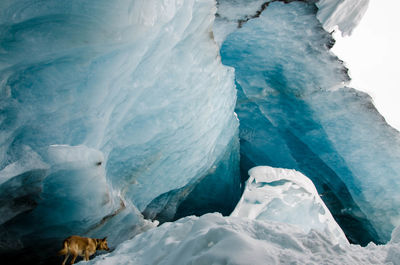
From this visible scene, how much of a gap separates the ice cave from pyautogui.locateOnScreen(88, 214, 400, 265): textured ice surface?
0.6 inches

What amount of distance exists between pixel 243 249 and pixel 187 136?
274cm

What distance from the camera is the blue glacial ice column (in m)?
2.22

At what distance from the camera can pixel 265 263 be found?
1.38 m

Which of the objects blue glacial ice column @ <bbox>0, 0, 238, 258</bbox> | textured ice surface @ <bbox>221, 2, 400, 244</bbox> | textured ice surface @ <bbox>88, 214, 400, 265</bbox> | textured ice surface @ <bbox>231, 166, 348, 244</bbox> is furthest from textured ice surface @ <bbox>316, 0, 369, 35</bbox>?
textured ice surface @ <bbox>88, 214, 400, 265</bbox>

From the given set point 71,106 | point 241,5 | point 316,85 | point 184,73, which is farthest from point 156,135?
point 316,85

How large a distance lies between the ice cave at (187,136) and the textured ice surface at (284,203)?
23mm

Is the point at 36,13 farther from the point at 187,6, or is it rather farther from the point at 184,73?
the point at 184,73

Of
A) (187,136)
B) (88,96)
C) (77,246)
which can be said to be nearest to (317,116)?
(187,136)

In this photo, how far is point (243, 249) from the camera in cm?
150

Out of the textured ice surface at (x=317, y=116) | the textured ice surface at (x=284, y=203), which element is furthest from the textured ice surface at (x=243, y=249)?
the textured ice surface at (x=317, y=116)

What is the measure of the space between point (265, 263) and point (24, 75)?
2486mm

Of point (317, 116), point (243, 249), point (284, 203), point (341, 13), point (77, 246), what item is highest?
point (341, 13)

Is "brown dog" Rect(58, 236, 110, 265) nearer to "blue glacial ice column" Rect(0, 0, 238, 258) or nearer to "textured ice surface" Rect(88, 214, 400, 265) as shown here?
"blue glacial ice column" Rect(0, 0, 238, 258)

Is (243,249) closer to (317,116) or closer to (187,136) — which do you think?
(187,136)
